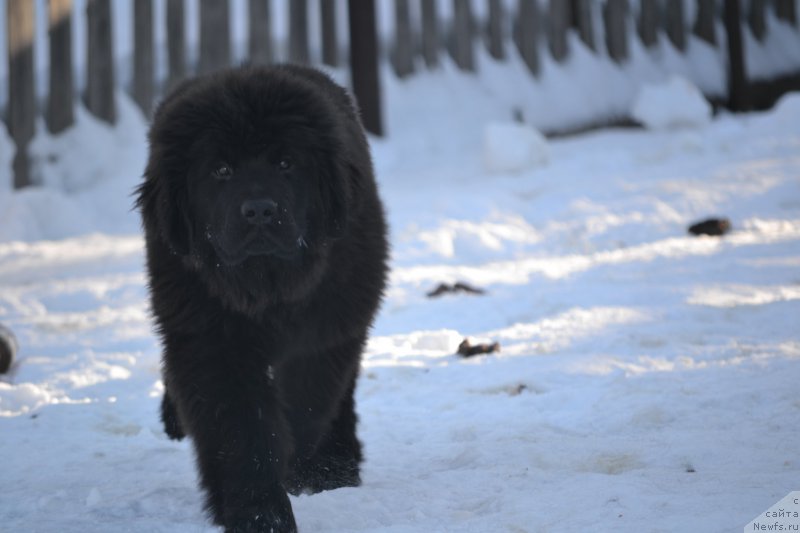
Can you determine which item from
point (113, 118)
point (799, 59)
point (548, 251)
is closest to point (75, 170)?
point (113, 118)

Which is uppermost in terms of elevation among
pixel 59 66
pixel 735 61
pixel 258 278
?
pixel 258 278

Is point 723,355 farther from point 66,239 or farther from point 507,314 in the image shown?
point 66,239

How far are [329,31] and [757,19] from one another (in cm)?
501

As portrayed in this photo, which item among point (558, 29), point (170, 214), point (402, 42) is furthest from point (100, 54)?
point (170, 214)

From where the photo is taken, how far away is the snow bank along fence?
7.43 m

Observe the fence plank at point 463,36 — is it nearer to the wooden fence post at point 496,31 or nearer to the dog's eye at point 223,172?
the wooden fence post at point 496,31

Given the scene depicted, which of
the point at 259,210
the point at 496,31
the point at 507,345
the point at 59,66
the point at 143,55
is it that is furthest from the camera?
the point at 496,31

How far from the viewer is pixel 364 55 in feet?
26.8

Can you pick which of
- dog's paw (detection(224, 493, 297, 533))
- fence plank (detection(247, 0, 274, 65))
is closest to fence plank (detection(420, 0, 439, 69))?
fence plank (detection(247, 0, 274, 65))

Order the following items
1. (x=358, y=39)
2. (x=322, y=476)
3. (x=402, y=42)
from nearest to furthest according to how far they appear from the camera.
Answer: (x=322, y=476) → (x=358, y=39) → (x=402, y=42)

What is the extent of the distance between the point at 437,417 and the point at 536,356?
2.38 ft

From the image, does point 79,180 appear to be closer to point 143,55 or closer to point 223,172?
point 143,55

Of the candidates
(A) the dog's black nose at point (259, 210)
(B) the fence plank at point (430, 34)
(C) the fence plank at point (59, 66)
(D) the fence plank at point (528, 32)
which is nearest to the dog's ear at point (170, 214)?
(A) the dog's black nose at point (259, 210)

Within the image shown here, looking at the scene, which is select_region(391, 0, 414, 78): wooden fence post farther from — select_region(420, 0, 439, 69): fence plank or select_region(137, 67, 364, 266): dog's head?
select_region(137, 67, 364, 266): dog's head
